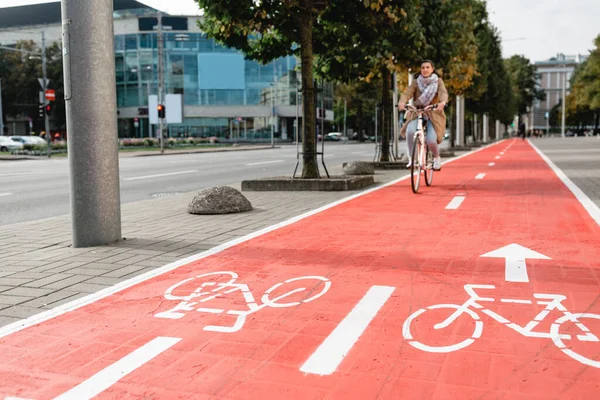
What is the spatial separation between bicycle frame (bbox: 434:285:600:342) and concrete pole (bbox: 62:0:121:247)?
149 inches

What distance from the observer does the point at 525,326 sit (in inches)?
150

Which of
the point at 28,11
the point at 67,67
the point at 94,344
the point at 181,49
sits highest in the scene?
the point at 28,11

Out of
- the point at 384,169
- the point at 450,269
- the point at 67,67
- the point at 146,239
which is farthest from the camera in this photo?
the point at 384,169

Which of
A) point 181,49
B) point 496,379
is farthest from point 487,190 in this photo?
point 181,49

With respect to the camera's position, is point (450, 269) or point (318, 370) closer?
point (318, 370)

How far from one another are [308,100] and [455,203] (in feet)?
15.4

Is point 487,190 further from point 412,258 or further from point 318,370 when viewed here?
point 318,370

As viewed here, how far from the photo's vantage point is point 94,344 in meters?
3.62

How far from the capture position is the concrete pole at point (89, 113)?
257 inches

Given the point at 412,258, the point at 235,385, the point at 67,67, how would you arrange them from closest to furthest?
the point at 235,385
the point at 412,258
the point at 67,67

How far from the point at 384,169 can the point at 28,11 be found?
81546 mm

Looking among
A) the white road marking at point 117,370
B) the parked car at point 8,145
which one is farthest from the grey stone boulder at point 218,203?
the parked car at point 8,145

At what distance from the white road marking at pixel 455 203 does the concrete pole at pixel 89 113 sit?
481 centimetres

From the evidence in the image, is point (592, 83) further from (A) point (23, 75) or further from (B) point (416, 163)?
(B) point (416, 163)
